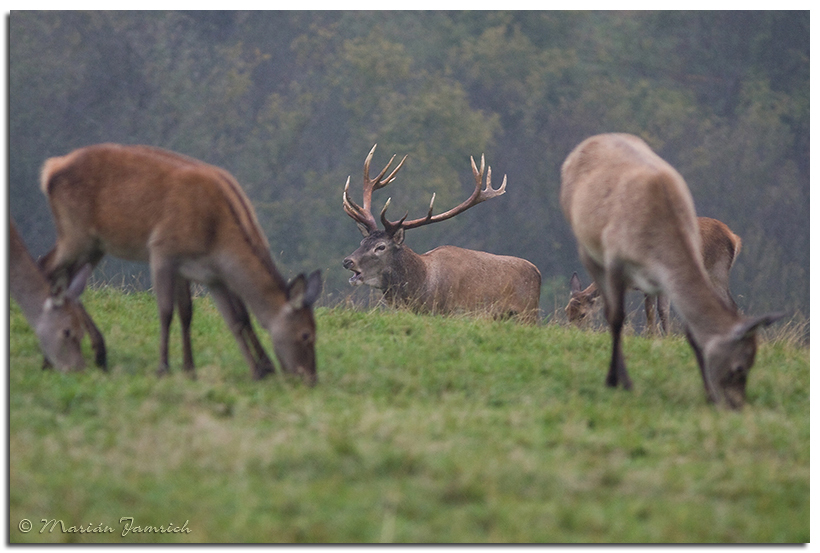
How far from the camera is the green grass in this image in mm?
3889

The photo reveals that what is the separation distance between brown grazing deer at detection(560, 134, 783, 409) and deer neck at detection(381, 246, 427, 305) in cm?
433

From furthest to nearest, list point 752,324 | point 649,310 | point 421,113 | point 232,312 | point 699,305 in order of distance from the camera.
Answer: point 421,113 < point 649,310 < point 232,312 < point 699,305 < point 752,324

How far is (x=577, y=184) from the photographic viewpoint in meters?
7.51

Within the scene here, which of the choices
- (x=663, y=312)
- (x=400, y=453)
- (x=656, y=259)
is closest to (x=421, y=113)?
(x=663, y=312)

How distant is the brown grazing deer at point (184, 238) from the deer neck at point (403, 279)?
197 inches

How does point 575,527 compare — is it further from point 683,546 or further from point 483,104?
point 483,104

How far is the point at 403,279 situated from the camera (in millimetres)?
11578

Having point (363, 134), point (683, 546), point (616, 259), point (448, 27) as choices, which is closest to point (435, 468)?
point (683, 546)

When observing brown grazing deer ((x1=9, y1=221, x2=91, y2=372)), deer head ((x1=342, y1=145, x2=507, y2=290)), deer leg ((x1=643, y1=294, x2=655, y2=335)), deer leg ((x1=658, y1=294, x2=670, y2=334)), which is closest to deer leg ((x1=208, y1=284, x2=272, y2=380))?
brown grazing deer ((x1=9, y1=221, x2=91, y2=372))

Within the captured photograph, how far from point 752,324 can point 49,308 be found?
4.29 meters

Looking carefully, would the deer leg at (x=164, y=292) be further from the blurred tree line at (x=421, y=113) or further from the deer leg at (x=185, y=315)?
the blurred tree line at (x=421, y=113)

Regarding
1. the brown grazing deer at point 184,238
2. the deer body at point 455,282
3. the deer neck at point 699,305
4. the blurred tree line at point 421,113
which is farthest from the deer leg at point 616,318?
the blurred tree line at point 421,113

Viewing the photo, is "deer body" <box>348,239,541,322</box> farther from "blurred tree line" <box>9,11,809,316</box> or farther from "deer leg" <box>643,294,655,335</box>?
"blurred tree line" <box>9,11,809,316</box>

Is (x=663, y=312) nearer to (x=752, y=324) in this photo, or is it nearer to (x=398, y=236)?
(x=398, y=236)
